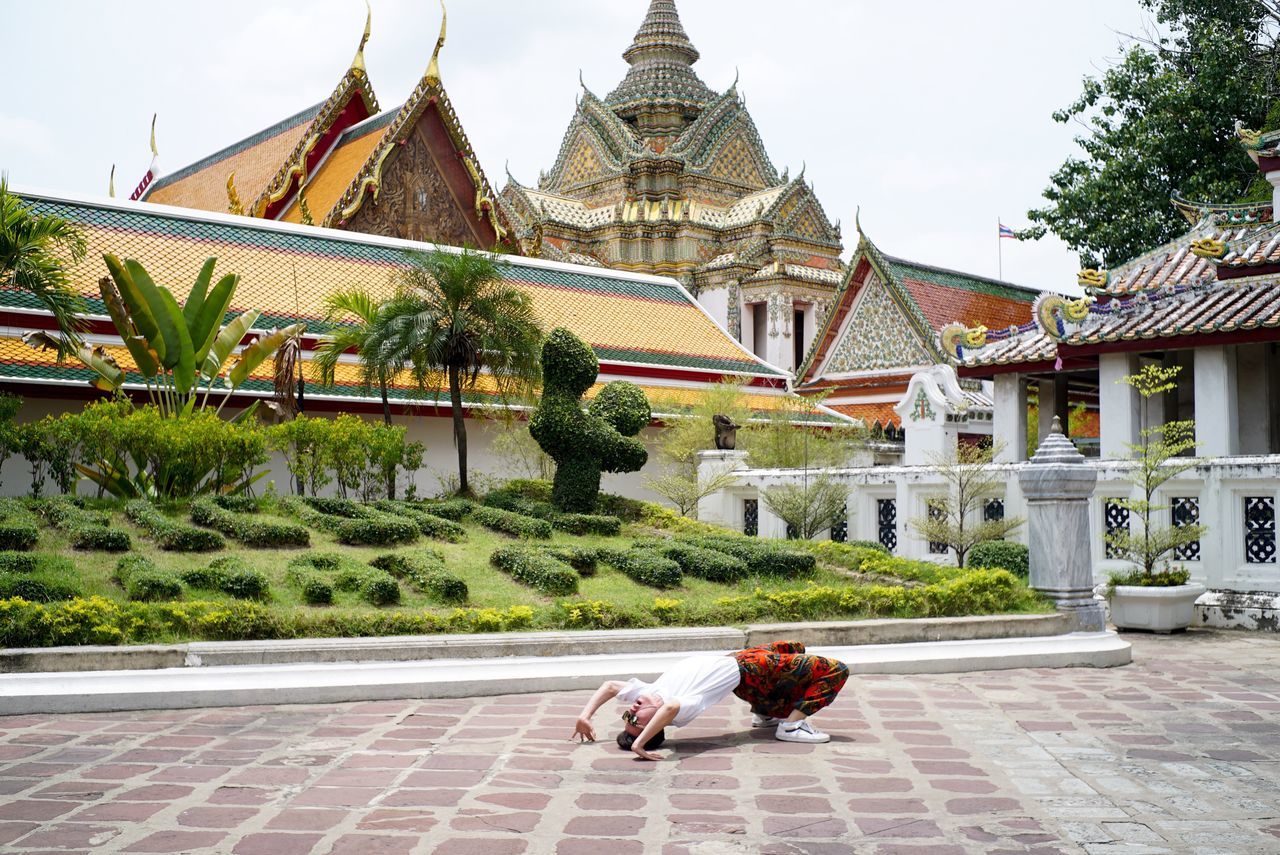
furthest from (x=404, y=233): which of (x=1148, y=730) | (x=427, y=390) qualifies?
(x=1148, y=730)

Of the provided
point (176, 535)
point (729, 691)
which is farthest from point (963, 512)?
point (176, 535)

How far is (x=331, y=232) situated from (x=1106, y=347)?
13036 millimetres

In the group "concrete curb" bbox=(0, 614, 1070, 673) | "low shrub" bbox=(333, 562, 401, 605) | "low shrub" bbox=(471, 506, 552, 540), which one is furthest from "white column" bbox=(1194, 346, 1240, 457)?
"low shrub" bbox=(333, 562, 401, 605)

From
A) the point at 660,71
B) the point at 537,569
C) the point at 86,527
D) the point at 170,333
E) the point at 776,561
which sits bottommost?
the point at 776,561

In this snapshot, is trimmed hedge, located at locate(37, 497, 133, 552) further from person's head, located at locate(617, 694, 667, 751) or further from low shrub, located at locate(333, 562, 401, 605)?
person's head, located at locate(617, 694, 667, 751)

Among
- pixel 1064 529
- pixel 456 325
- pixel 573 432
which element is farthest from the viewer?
pixel 456 325

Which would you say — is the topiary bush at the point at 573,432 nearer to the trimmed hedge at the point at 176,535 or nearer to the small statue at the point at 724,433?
the small statue at the point at 724,433

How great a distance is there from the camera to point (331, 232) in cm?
2169

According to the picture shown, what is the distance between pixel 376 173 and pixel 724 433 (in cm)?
1021

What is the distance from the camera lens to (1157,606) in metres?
12.5

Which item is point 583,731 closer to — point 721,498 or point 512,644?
point 512,644

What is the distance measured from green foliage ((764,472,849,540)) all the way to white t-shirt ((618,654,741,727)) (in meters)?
9.00

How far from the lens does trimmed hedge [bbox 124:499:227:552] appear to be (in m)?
11.4

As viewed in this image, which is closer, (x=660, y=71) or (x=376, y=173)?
(x=376, y=173)
